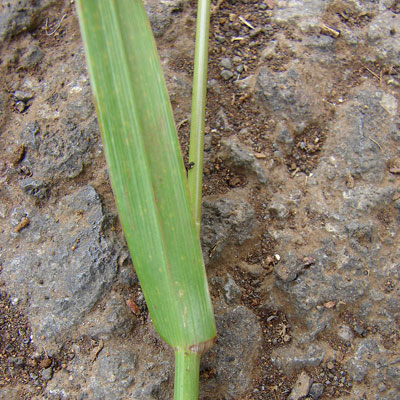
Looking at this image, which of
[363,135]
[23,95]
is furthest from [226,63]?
[23,95]

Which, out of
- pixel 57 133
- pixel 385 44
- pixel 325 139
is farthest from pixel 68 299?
pixel 385 44

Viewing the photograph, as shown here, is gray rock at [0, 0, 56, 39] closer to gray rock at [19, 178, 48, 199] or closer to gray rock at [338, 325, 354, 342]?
gray rock at [19, 178, 48, 199]

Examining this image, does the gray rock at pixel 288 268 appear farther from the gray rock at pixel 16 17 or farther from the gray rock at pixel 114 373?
the gray rock at pixel 16 17

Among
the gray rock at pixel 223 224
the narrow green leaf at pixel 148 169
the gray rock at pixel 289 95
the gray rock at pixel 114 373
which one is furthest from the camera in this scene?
the gray rock at pixel 289 95

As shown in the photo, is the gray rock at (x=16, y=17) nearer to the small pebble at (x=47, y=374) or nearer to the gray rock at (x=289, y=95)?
the gray rock at (x=289, y=95)

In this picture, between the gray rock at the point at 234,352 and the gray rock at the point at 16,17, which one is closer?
the gray rock at the point at 234,352

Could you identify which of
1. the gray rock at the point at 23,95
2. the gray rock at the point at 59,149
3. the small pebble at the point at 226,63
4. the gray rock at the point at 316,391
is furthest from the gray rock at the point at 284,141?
the gray rock at the point at 23,95

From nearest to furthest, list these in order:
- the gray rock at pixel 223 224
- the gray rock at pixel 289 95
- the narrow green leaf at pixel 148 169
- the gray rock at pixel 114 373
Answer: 1. the narrow green leaf at pixel 148 169
2. the gray rock at pixel 114 373
3. the gray rock at pixel 223 224
4. the gray rock at pixel 289 95

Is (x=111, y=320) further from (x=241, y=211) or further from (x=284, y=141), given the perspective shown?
(x=284, y=141)

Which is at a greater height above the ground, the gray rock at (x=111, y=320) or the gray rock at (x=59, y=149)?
the gray rock at (x=59, y=149)

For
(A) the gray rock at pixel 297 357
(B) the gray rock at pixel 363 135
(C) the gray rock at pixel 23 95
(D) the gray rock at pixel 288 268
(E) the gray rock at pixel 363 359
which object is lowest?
(E) the gray rock at pixel 363 359
